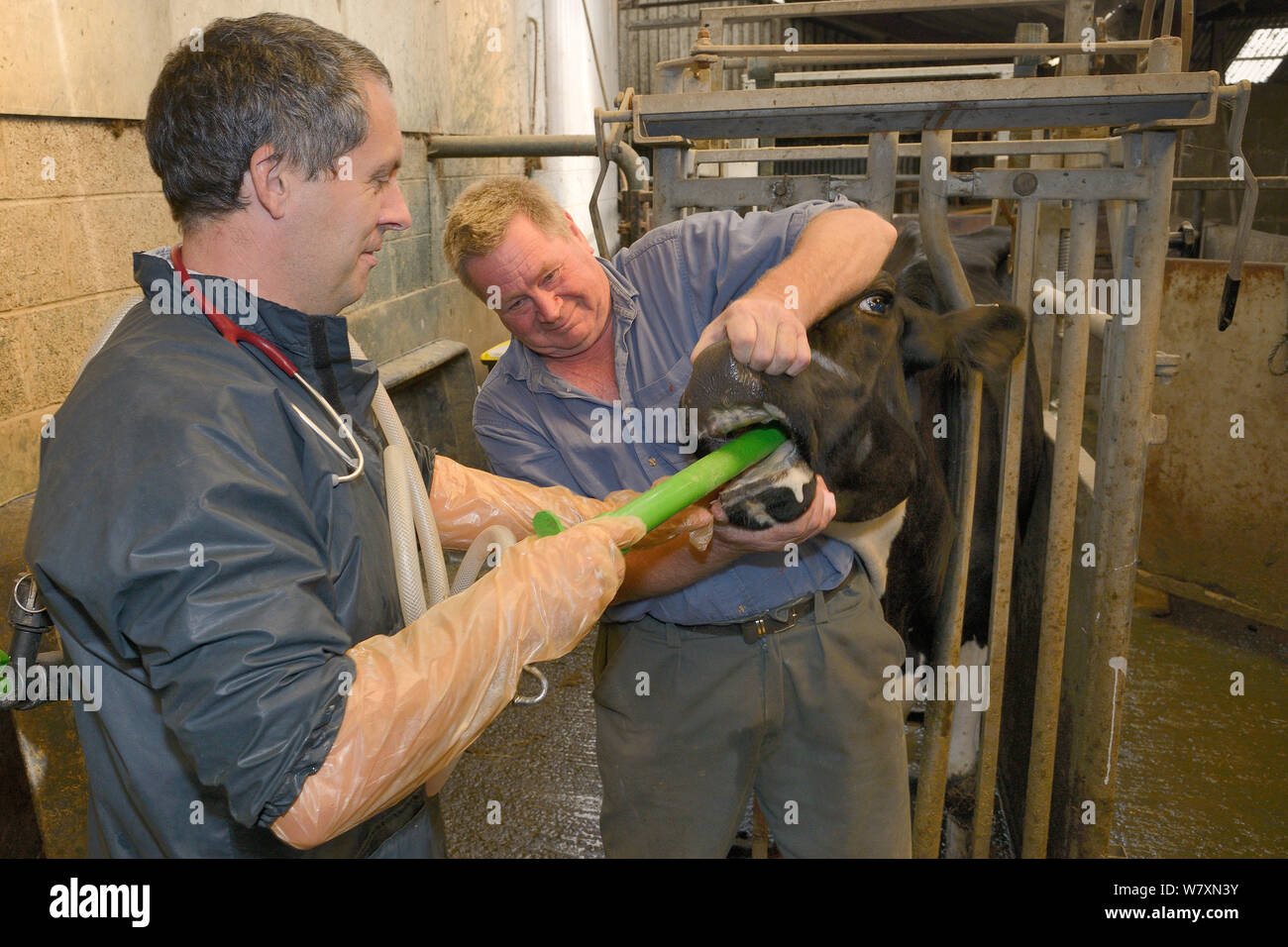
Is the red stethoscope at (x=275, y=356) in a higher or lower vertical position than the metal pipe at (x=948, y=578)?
higher

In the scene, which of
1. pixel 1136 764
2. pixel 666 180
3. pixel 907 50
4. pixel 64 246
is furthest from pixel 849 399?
pixel 64 246

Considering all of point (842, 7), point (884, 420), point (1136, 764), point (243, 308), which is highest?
point (842, 7)

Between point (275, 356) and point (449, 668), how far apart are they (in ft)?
1.68

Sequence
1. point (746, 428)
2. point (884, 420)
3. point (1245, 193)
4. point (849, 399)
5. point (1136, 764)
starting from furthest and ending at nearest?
point (1136, 764) < point (1245, 193) < point (884, 420) < point (849, 399) < point (746, 428)

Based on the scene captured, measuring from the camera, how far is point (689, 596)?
81.7 inches

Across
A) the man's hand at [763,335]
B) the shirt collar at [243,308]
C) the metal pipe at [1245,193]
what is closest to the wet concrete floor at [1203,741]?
the metal pipe at [1245,193]

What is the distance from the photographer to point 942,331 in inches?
89.1

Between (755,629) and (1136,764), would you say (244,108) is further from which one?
(1136,764)

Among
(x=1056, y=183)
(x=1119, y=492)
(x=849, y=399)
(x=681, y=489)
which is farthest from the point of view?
(x=1119, y=492)

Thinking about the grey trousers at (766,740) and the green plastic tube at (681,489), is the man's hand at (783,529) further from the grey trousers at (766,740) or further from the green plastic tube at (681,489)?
the grey trousers at (766,740)

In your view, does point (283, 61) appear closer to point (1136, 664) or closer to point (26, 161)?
point (26, 161)

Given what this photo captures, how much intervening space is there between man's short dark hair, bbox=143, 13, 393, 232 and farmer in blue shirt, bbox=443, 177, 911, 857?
0.79 meters

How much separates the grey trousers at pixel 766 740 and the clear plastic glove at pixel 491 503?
0.33 m

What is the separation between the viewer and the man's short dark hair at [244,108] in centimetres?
129
